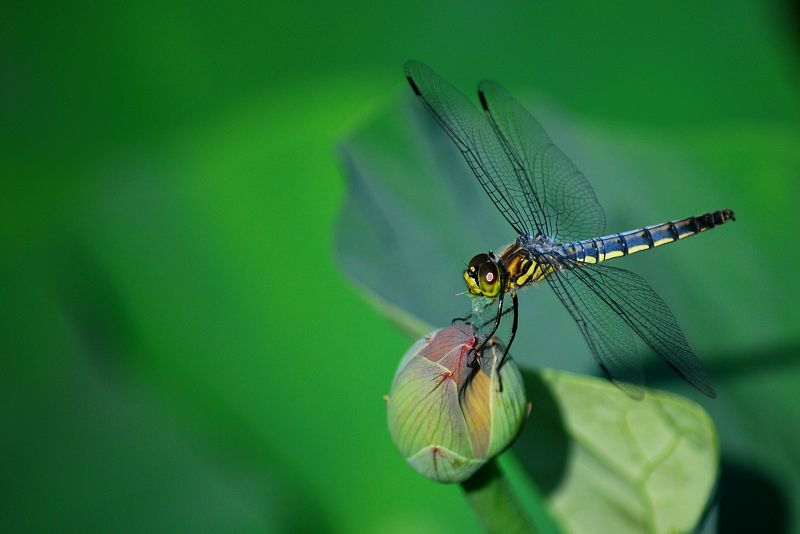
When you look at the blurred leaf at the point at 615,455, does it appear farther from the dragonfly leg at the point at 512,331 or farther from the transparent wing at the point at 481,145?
the transparent wing at the point at 481,145

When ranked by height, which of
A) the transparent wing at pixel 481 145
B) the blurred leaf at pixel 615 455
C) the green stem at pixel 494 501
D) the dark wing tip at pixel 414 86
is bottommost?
the blurred leaf at pixel 615 455

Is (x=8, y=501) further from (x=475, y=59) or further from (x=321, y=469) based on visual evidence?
(x=475, y=59)

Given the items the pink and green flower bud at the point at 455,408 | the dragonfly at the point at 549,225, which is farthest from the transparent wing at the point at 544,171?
the pink and green flower bud at the point at 455,408

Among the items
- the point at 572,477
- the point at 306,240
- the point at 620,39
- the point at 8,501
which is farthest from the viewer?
the point at 620,39

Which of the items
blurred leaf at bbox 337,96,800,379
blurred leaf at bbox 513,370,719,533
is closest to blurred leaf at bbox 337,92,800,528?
blurred leaf at bbox 337,96,800,379

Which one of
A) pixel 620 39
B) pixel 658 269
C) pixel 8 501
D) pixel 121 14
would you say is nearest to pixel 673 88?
pixel 620 39

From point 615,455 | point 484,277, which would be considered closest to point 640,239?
point 484,277
